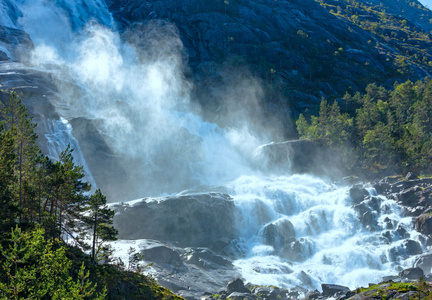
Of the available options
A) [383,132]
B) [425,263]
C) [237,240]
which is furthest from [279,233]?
[383,132]

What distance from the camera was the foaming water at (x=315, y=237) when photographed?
47500 mm

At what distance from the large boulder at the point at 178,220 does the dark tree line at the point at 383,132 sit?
133ft

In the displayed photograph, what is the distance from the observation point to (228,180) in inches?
3273

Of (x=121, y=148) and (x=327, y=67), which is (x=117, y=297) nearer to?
(x=121, y=148)

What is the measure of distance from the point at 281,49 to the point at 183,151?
220 feet

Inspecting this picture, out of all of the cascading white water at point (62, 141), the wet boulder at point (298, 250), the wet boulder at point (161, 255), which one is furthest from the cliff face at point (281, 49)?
the wet boulder at point (161, 255)

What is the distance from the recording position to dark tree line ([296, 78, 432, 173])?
250 ft

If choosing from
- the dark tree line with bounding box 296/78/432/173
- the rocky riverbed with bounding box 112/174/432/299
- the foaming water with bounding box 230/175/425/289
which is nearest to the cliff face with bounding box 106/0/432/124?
the dark tree line with bounding box 296/78/432/173

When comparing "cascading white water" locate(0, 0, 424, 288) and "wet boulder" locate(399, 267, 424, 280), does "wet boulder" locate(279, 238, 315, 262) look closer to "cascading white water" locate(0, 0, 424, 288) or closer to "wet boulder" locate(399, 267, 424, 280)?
"cascading white water" locate(0, 0, 424, 288)

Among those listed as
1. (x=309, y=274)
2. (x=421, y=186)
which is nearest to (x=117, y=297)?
(x=309, y=274)

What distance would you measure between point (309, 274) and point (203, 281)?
50.0 ft

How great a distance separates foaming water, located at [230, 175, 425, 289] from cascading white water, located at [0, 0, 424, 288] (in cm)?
17

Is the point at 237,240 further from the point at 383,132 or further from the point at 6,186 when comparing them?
the point at 383,132

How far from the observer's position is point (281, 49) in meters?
131
